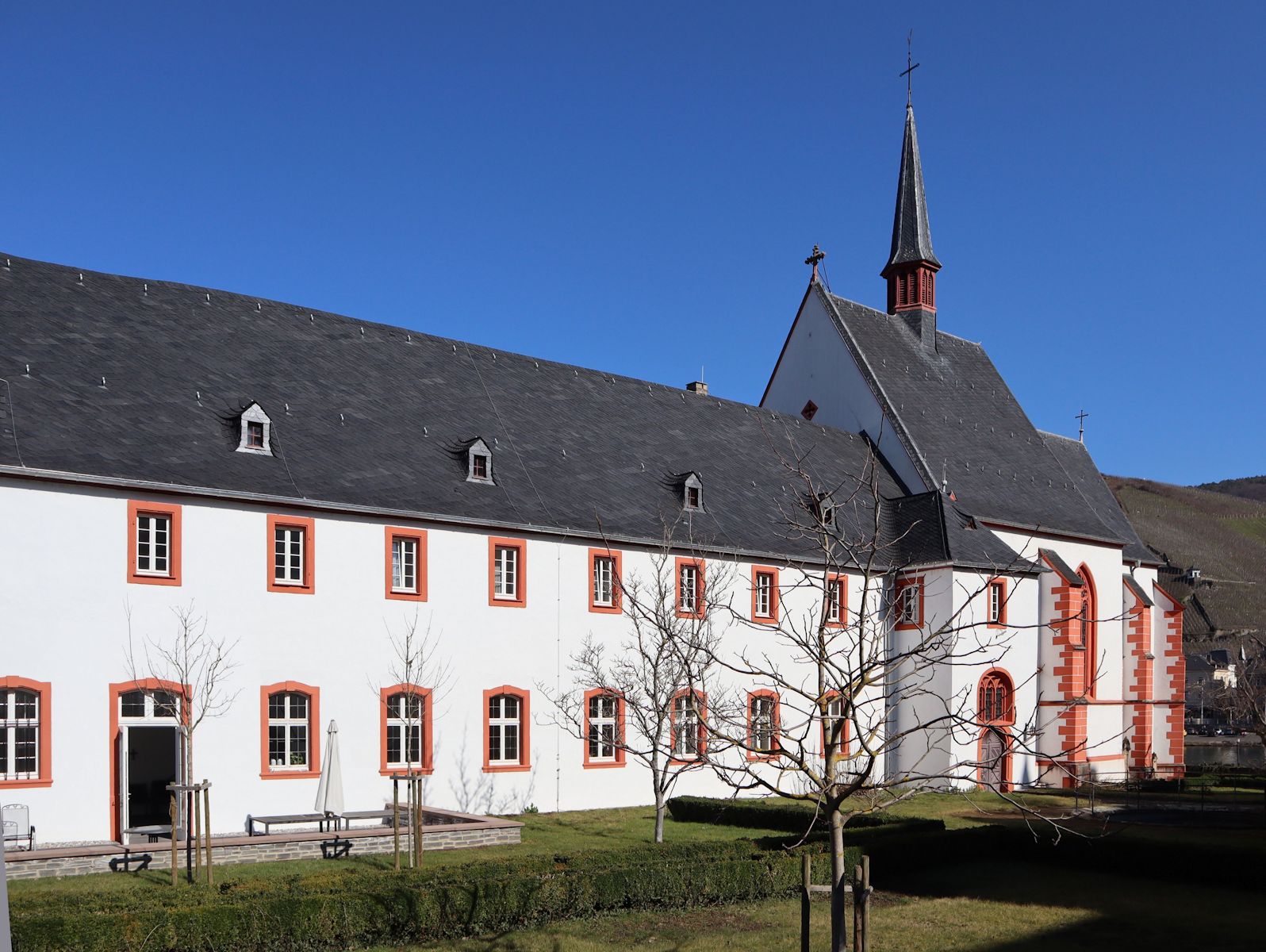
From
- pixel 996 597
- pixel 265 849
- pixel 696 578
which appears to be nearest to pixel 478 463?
pixel 696 578

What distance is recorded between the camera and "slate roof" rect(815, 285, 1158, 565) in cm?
3969

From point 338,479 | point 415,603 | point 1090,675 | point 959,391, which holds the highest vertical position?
point 959,391

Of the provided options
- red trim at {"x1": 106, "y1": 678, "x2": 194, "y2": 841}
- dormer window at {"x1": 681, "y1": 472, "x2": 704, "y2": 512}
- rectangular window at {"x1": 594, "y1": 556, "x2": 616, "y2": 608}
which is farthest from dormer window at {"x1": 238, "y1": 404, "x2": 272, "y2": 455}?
dormer window at {"x1": 681, "y1": 472, "x2": 704, "y2": 512}

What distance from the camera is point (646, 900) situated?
54.2ft

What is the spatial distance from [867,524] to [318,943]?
2518 cm

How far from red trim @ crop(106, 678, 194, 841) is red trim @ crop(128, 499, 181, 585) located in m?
1.75

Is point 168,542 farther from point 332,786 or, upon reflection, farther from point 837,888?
point 837,888

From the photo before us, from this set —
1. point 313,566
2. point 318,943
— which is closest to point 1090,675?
point 313,566

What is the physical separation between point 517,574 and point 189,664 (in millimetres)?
7593

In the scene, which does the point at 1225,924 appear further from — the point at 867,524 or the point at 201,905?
the point at 867,524

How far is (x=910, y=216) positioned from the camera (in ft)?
154

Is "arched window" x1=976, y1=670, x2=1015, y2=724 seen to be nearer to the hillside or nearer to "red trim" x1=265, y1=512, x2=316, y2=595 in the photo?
"red trim" x1=265, y1=512, x2=316, y2=595

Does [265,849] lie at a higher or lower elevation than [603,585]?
lower

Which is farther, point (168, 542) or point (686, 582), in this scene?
point (686, 582)
